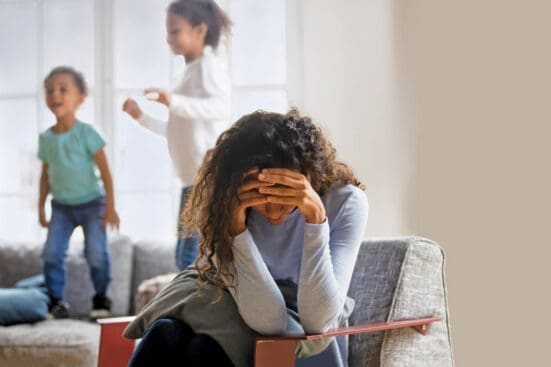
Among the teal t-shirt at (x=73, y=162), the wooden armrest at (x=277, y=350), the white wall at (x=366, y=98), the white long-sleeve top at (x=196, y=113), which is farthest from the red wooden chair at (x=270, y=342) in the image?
the white wall at (x=366, y=98)

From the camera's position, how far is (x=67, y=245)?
4.15 metres

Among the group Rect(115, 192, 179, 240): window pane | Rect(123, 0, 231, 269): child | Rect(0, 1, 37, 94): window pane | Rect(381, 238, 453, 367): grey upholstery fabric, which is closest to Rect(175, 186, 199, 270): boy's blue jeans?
Rect(123, 0, 231, 269): child

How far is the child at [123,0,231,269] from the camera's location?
3.79 m

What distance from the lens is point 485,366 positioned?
11.9ft

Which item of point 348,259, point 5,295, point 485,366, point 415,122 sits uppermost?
point 415,122

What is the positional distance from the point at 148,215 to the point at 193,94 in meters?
1.03

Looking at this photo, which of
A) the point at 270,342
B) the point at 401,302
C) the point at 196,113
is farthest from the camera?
the point at 196,113

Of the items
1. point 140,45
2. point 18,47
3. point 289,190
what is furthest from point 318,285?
point 18,47

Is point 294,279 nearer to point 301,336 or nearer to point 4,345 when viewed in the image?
point 301,336

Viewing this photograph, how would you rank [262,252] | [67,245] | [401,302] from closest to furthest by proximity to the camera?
[262,252] → [401,302] → [67,245]

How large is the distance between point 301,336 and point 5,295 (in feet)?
7.48

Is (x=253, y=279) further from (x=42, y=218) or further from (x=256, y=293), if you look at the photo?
(x=42, y=218)

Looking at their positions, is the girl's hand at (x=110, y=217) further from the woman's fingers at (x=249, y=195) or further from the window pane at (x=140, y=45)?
the woman's fingers at (x=249, y=195)

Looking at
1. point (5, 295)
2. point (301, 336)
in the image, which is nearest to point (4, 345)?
point (5, 295)
